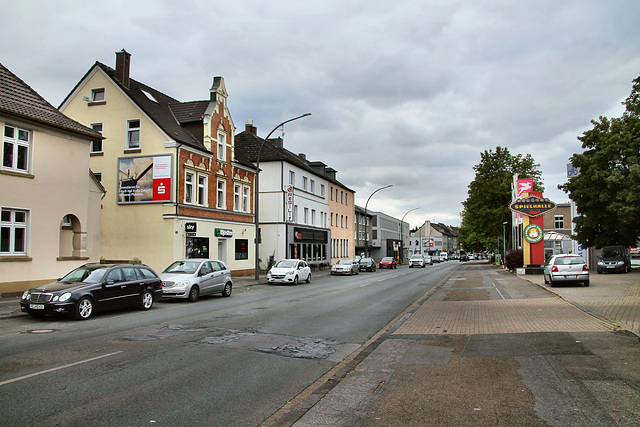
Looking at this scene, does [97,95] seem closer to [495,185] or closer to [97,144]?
[97,144]

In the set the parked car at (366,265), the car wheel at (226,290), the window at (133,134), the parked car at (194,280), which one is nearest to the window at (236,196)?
the window at (133,134)

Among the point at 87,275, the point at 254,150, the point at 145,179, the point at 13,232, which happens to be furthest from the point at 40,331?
the point at 254,150

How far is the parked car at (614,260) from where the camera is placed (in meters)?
33.6

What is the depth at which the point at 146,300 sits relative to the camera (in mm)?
15164

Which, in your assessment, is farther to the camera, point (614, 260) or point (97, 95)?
point (614, 260)

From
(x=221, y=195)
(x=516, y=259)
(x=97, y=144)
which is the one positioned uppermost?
(x=97, y=144)

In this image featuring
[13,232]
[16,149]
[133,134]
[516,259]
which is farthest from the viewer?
[516,259]

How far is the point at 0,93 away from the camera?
1778 centimetres

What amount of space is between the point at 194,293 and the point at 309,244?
29.9 metres

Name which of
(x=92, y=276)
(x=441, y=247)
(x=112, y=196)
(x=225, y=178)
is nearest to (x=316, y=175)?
(x=225, y=178)

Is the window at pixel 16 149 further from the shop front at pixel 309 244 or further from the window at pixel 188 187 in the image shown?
the shop front at pixel 309 244

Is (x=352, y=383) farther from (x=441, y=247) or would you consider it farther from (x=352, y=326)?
(x=441, y=247)

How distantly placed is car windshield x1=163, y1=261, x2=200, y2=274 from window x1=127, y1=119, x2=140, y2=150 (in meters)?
11.6

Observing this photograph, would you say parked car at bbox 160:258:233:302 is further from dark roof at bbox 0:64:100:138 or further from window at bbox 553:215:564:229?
window at bbox 553:215:564:229
